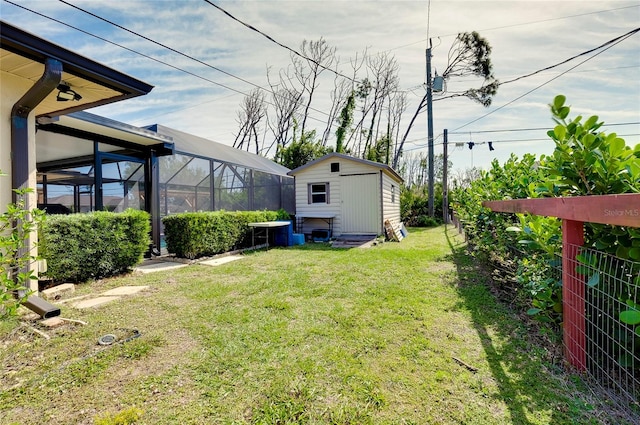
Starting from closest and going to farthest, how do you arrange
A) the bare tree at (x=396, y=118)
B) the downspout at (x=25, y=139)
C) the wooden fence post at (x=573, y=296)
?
the wooden fence post at (x=573, y=296) < the downspout at (x=25, y=139) < the bare tree at (x=396, y=118)

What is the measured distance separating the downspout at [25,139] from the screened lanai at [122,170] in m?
1.21

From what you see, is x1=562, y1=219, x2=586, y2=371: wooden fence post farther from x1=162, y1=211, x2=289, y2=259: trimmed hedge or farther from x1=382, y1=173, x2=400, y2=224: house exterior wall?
x1=382, y1=173, x2=400, y2=224: house exterior wall

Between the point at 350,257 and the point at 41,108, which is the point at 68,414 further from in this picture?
the point at 350,257

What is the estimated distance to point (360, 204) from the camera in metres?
10.3

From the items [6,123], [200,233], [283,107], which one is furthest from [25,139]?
[283,107]

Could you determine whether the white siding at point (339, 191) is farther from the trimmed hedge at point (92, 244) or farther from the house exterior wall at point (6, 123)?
the house exterior wall at point (6, 123)

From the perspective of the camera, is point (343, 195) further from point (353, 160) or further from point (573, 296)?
point (573, 296)

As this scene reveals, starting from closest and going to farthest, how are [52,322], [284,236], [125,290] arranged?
[52,322]
[125,290]
[284,236]

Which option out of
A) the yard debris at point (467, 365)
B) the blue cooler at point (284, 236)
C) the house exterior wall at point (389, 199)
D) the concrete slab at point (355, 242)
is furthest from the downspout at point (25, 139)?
the house exterior wall at point (389, 199)

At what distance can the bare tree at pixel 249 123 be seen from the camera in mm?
24250

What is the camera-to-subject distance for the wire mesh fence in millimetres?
1630

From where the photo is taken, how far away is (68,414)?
5.59ft

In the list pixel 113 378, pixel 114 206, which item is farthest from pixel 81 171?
pixel 113 378

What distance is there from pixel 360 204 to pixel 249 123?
17792 millimetres
